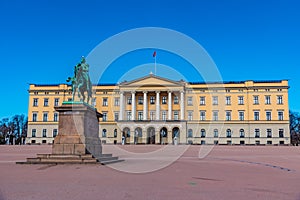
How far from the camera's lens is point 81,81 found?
1661cm

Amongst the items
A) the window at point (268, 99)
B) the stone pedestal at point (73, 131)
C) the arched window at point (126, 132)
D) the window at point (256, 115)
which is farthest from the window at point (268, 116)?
the stone pedestal at point (73, 131)

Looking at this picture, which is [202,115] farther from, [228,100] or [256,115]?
[256,115]

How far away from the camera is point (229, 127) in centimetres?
7431

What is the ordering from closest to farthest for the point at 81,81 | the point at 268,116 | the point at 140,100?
1. the point at 81,81
2. the point at 268,116
3. the point at 140,100

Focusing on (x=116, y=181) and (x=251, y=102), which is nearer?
(x=116, y=181)

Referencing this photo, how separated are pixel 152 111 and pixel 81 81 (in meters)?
58.6

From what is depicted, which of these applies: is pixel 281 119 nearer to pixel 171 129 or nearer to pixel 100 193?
pixel 171 129

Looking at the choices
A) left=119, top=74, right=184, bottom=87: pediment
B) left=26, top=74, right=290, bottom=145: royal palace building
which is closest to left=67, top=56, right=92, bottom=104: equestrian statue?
left=26, top=74, right=290, bottom=145: royal palace building

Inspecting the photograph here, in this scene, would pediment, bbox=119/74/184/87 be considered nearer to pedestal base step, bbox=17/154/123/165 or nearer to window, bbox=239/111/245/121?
window, bbox=239/111/245/121

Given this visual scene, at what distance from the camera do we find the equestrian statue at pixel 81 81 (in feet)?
54.0

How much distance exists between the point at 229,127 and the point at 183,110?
11257 mm

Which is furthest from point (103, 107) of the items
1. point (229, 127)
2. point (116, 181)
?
point (116, 181)

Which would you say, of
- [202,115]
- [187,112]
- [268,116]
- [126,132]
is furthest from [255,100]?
[126,132]

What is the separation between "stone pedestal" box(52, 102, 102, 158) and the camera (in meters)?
14.7
